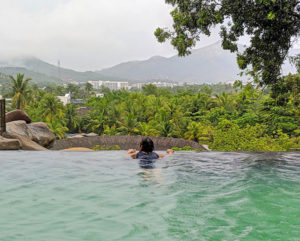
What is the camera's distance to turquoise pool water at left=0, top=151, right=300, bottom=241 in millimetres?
4180

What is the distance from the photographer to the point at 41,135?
66.3ft

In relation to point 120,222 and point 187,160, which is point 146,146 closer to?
point 187,160

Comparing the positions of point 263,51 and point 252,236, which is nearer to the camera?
point 252,236

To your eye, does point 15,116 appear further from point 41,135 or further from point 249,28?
point 249,28

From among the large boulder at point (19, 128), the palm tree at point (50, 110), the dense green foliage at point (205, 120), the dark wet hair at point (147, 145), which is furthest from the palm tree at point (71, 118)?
the dark wet hair at point (147, 145)

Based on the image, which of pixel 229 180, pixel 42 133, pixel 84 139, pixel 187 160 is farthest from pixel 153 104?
pixel 229 180

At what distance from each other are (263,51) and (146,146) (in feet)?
15.3

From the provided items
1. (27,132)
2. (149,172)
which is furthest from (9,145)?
(149,172)

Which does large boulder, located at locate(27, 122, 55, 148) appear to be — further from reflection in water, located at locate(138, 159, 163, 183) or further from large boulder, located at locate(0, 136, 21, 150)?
reflection in water, located at locate(138, 159, 163, 183)

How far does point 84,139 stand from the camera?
24938 mm

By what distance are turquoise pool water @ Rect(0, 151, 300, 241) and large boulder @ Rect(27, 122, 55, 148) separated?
9466 millimetres

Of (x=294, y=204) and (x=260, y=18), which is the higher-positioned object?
(x=260, y=18)

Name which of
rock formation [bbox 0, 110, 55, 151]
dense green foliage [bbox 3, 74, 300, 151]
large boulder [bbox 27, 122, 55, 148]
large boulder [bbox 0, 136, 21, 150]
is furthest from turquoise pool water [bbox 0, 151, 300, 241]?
dense green foliage [bbox 3, 74, 300, 151]

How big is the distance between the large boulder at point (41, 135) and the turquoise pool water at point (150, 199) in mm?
9466
